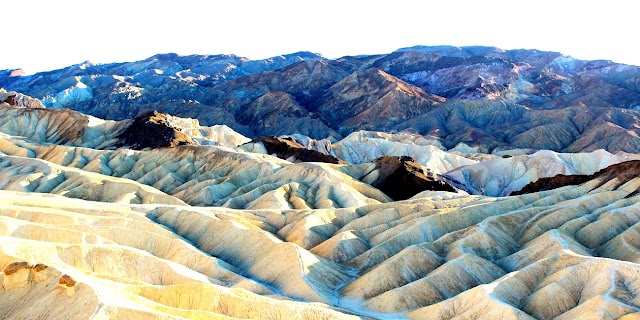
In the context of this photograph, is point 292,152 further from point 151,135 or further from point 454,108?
point 454,108

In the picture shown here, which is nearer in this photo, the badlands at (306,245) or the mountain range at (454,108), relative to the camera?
the badlands at (306,245)

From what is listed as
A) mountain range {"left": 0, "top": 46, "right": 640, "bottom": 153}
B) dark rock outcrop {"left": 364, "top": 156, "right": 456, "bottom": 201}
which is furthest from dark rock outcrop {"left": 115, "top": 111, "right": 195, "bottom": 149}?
mountain range {"left": 0, "top": 46, "right": 640, "bottom": 153}

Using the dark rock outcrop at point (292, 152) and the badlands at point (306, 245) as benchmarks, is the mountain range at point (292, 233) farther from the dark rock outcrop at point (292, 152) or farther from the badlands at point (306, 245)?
the dark rock outcrop at point (292, 152)

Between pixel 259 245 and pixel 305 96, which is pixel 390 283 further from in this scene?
pixel 305 96

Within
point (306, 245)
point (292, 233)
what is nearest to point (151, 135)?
point (292, 233)

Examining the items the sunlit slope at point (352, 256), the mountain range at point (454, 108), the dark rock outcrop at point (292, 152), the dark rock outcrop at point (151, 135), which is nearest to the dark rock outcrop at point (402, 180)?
the dark rock outcrop at point (292, 152)

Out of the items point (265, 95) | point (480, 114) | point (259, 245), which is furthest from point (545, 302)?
point (265, 95)
